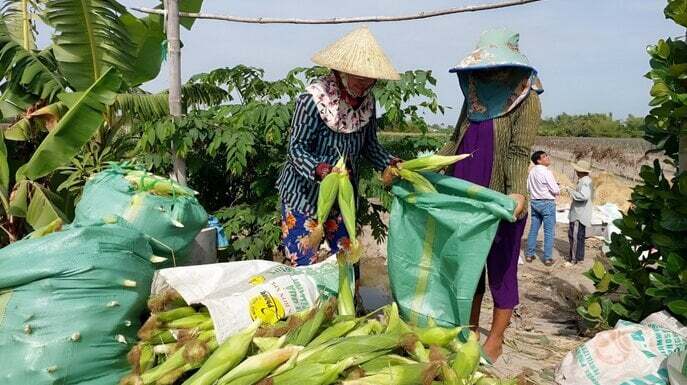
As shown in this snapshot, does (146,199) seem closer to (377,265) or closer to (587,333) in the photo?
(587,333)

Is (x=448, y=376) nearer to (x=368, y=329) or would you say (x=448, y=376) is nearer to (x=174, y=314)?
(x=368, y=329)

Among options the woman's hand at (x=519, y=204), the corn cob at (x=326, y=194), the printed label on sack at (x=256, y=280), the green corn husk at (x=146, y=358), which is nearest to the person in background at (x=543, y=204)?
the woman's hand at (x=519, y=204)

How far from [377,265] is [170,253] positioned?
3550 millimetres

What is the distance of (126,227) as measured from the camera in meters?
2.21

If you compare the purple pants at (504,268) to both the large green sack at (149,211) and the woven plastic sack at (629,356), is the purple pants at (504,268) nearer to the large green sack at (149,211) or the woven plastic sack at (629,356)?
the woven plastic sack at (629,356)

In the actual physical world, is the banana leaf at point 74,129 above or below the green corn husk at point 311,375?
above

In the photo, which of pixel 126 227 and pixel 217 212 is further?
pixel 217 212

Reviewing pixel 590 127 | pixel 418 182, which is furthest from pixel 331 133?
pixel 590 127

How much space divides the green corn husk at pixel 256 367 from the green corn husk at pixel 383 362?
0.25 meters

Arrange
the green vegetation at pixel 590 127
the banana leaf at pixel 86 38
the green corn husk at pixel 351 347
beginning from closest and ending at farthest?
the green corn husk at pixel 351 347 < the banana leaf at pixel 86 38 < the green vegetation at pixel 590 127

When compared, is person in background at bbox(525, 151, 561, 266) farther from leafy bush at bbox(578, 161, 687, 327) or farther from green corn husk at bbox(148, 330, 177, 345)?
green corn husk at bbox(148, 330, 177, 345)

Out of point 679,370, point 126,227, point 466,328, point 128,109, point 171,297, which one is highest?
point 128,109

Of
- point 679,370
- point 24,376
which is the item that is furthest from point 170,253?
point 679,370

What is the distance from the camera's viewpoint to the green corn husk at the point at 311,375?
5.62ft
